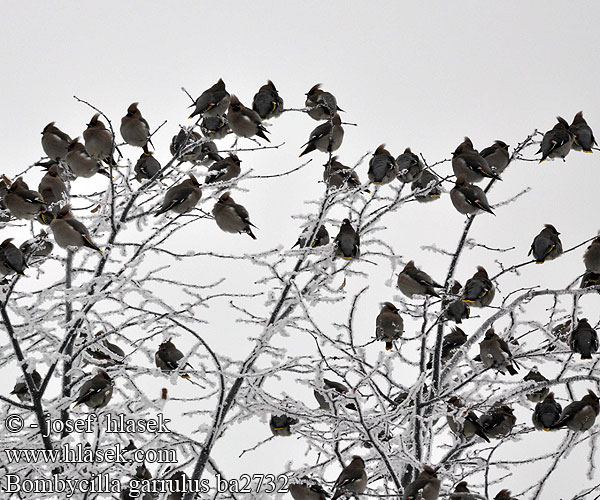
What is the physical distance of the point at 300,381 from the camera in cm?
484

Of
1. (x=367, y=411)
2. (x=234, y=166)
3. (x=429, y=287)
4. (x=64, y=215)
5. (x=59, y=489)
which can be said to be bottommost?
(x=59, y=489)

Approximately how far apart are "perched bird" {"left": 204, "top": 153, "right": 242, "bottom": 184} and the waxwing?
1.07 meters

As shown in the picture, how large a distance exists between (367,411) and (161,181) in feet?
7.26

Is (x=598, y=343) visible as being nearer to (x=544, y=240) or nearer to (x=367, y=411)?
(x=544, y=240)

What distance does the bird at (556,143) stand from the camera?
618 centimetres

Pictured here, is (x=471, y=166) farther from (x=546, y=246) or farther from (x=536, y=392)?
(x=536, y=392)

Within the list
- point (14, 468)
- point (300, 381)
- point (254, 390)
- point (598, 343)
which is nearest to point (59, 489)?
point (14, 468)

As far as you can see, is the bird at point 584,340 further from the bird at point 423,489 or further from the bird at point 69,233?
the bird at point 69,233

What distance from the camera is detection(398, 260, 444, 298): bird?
17.9 feet

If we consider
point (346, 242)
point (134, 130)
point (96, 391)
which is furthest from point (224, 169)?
point (96, 391)

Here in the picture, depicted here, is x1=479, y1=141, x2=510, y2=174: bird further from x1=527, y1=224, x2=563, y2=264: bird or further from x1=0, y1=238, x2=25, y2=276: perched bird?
x1=0, y1=238, x2=25, y2=276: perched bird

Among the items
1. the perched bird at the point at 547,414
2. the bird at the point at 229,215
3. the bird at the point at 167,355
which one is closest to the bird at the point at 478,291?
the perched bird at the point at 547,414

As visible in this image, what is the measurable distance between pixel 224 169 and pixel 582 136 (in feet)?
11.2

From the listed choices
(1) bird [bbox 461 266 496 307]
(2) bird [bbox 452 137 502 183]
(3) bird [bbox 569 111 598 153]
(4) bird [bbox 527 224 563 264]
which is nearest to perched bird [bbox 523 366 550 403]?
(1) bird [bbox 461 266 496 307]
